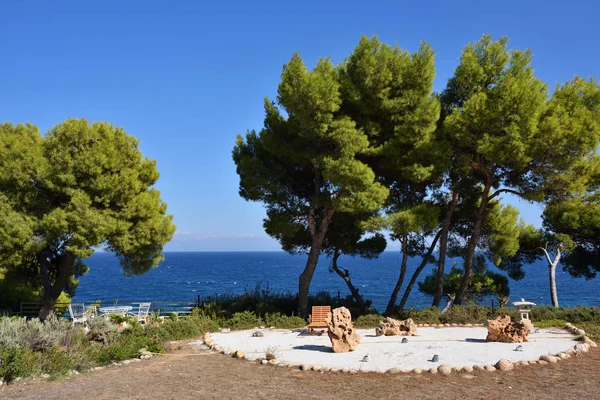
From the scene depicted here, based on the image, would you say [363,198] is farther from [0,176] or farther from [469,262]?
[0,176]

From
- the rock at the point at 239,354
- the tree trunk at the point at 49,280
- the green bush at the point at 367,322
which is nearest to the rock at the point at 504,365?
the rock at the point at 239,354

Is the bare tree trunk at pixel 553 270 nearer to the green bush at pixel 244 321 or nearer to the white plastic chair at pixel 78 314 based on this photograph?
the green bush at pixel 244 321

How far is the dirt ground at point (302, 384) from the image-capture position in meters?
7.03

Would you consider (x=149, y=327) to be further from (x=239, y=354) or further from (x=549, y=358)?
(x=549, y=358)

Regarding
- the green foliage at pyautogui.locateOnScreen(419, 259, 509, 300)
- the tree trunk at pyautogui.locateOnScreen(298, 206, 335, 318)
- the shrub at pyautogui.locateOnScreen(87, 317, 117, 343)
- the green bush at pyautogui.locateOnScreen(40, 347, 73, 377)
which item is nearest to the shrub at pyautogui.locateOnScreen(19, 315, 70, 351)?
the green bush at pyautogui.locateOnScreen(40, 347, 73, 377)

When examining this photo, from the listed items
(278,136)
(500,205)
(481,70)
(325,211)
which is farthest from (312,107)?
(500,205)

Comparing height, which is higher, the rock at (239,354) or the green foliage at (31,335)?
the green foliage at (31,335)

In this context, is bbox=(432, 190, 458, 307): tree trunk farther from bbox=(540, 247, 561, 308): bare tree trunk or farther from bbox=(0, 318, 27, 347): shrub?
→ bbox=(0, 318, 27, 347): shrub

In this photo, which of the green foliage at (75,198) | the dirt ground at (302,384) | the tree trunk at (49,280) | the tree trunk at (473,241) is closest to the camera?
the dirt ground at (302,384)

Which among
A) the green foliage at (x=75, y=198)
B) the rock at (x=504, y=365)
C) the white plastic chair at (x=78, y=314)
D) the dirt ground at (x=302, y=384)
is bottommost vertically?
the dirt ground at (x=302, y=384)

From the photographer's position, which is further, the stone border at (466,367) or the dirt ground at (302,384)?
the stone border at (466,367)

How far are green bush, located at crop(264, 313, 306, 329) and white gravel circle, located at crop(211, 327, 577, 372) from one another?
4.10 feet

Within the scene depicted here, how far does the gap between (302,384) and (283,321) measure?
7.08 metres

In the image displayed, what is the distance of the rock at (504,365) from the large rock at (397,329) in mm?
3961
